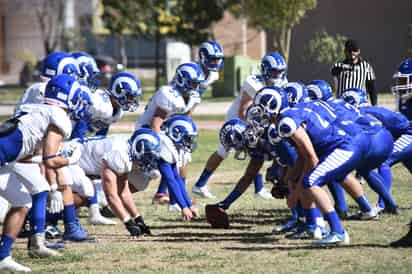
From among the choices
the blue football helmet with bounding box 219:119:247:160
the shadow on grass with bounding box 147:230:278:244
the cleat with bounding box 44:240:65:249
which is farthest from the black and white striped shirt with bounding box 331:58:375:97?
the cleat with bounding box 44:240:65:249

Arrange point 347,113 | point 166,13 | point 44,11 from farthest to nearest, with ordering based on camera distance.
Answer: point 44,11, point 166,13, point 347,113

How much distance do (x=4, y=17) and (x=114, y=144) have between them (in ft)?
173

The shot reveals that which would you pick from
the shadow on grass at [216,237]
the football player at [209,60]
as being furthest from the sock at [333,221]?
the football player at [209,60]

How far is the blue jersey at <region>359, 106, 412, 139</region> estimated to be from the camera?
10.3 meters

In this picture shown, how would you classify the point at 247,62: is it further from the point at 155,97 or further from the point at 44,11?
the point at 155,97

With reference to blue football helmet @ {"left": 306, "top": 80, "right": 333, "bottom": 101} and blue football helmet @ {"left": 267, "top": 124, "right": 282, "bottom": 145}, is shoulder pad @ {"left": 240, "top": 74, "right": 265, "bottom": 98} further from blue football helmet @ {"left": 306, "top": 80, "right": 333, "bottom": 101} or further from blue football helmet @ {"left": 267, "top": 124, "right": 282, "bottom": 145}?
blue football helmet @ {"left": 267, "top": 124, "right": 282, "bottom": 145}

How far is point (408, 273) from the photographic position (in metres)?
7.57

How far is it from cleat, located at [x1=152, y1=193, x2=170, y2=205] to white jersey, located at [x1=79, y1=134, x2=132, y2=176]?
1725mm

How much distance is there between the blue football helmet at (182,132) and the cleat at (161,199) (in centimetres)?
163

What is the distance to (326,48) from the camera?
3066 centimetres

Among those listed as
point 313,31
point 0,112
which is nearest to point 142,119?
point 0,112

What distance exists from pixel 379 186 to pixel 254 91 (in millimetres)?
2337

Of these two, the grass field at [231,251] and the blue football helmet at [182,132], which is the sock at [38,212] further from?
the blue football helmet at [182,132]

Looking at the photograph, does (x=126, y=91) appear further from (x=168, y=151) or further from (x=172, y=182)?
(x=172, y=182)
